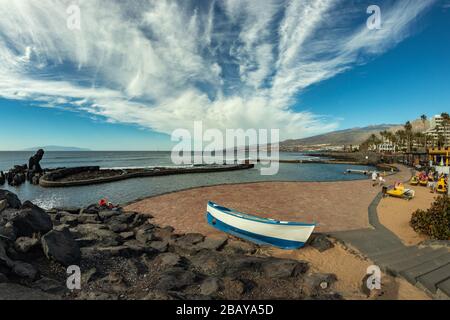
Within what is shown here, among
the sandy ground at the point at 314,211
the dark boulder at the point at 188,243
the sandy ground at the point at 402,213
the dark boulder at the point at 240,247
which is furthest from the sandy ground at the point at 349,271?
the dark boulder at the point at 188,243

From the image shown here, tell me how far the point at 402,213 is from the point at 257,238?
921 cm

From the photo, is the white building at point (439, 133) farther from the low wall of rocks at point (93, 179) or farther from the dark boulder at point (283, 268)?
the dark boulder at point (283, 268)

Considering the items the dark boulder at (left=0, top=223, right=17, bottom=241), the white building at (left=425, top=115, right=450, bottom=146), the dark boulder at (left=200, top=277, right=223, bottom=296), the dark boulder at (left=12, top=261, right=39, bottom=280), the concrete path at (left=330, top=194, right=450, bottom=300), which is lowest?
the dark boulder at (left=200, top=277, right=223, bottom=296)

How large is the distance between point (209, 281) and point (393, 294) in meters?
4.97

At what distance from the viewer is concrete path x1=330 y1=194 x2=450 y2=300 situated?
568cm

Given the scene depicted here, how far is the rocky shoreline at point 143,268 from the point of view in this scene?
575 centimetres

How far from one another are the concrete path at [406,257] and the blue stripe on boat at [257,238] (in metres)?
2.16

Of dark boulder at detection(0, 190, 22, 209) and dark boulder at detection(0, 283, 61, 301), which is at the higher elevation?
dark boulder at detection(0, 190, 22, 209)

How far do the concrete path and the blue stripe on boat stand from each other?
2.16 meters

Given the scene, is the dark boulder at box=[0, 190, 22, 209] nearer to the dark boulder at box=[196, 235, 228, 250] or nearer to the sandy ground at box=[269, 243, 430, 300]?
the dark boulder at box=[196, 235, 228, 250]

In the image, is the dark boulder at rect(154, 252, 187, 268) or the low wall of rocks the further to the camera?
the low wall of rocks

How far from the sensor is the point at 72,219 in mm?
12672

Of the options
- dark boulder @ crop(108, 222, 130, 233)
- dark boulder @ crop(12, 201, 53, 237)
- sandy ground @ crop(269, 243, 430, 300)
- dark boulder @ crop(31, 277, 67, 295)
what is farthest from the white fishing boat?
dark boulder @ crop(12, 201, 53, 237)
